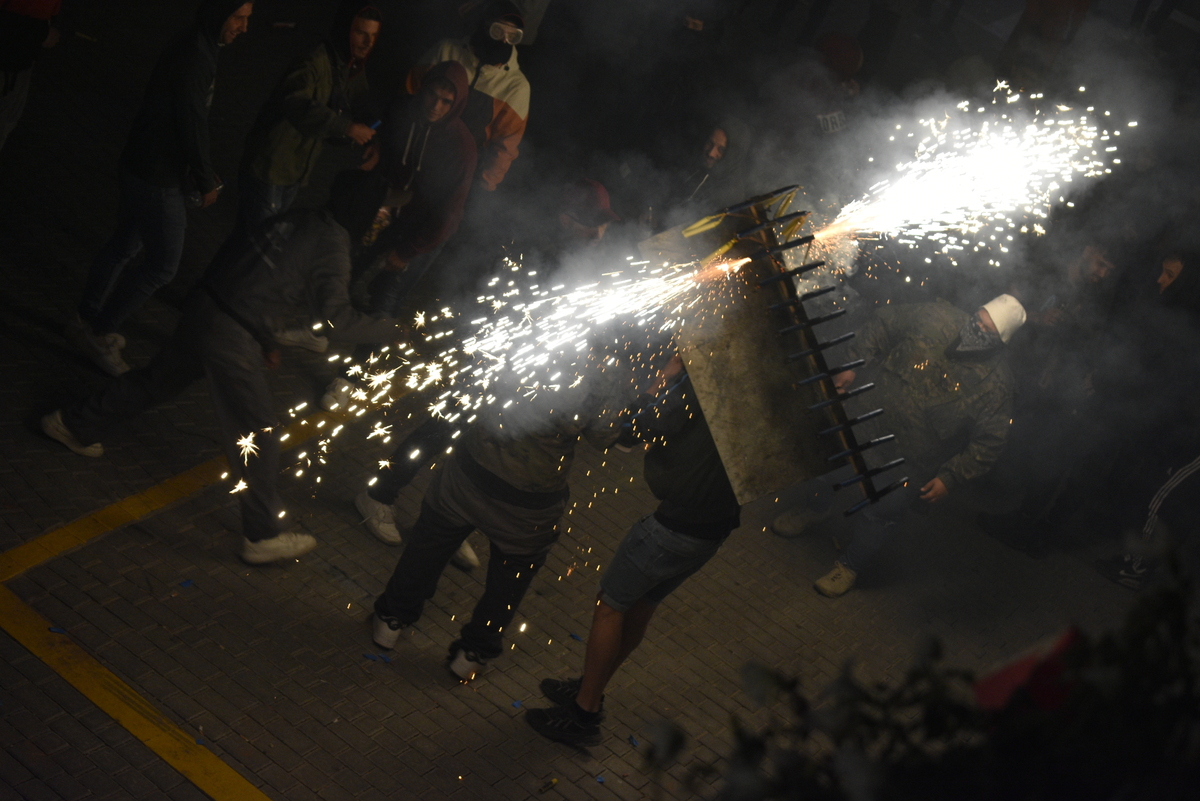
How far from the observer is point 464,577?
5242mm

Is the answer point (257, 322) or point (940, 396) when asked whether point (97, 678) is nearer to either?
point (257, 322)

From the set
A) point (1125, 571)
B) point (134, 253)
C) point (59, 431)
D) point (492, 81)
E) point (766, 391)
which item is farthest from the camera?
point (1125, 571)

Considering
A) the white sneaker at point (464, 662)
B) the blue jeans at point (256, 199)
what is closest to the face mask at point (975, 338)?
the white sneaker at point (464, 662)

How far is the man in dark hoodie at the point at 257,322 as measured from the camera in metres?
4.22

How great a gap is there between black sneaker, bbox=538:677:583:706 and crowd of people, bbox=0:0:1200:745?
0.04ft

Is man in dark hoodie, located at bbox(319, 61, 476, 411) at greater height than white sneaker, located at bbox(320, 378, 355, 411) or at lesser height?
greater

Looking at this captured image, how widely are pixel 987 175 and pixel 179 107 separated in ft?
16.3

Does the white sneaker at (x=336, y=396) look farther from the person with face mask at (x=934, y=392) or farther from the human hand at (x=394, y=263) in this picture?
the person with face mask at (x=934, y=392)

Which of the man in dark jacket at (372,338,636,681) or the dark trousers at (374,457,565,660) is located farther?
the dark trousers at (374,457,565,660)

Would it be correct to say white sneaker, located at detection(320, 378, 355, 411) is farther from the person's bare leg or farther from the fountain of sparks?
the fountain of sparks

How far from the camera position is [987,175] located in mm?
6324

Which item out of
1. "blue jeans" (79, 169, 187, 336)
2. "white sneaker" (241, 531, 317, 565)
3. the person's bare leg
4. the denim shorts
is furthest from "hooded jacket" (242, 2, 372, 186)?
the person's bare leg

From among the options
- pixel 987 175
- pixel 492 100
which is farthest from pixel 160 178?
pixel 987 175

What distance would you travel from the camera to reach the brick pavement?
3869 millimetres
